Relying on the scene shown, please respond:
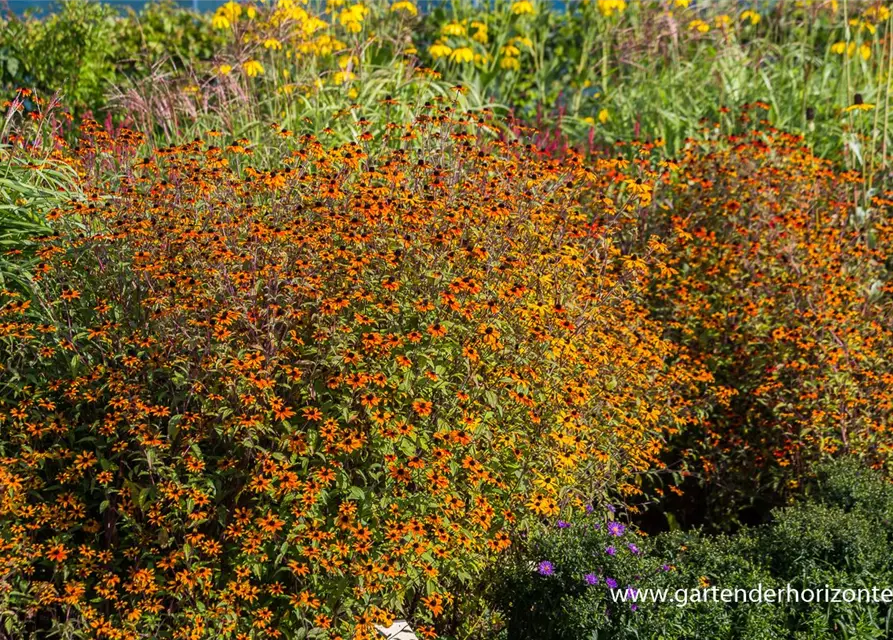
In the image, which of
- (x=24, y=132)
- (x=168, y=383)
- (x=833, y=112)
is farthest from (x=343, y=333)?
(x=833, y=112)

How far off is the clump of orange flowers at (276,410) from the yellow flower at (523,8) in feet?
15.8

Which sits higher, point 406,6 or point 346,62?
point 406,6

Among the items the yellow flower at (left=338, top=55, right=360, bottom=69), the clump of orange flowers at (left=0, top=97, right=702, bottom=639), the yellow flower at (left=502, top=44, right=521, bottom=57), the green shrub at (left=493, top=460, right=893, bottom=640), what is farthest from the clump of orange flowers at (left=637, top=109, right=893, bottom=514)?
the yellow flower at (left=502, top=44, right=521, bottom=57)

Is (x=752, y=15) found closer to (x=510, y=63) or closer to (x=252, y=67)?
(x=510, y=63)

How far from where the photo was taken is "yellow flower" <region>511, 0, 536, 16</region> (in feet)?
28.4

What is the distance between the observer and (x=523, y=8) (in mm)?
8656

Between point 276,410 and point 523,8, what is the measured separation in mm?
6117

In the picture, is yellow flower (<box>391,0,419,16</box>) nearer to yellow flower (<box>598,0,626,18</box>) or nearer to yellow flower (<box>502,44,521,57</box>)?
yellow flower (<box>502,44,521,57</box>)

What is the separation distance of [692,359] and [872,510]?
1.48 metres

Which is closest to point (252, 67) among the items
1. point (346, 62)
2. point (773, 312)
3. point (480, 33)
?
point (346, 62)

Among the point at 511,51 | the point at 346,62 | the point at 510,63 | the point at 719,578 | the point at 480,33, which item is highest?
the point at 346,62

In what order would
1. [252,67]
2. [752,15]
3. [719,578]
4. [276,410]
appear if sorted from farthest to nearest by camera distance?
[752,15], [252,67], [719,578], [276,410]

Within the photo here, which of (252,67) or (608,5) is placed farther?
(608,5)

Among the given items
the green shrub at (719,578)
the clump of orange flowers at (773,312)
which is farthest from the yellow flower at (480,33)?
the green shrub at (719,578)
